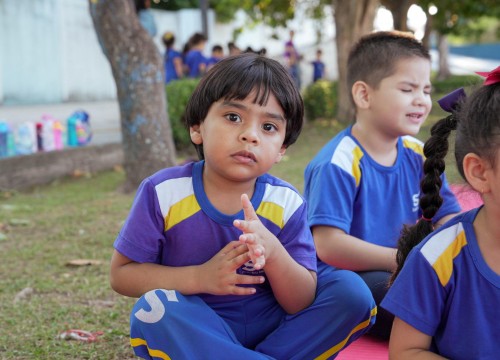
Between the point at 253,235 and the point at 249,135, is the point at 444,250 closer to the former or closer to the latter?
the point at 253,235

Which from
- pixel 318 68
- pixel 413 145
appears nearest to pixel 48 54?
pixel 318 68

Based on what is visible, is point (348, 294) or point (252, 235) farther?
point (348, 294)

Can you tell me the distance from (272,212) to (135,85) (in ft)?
13.2

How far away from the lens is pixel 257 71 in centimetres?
214

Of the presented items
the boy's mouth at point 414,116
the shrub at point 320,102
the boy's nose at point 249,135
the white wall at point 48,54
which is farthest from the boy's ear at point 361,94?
the white wall at point 48,54

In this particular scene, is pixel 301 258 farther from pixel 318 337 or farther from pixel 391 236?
pixel 391 236

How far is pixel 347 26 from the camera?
12.0 meters

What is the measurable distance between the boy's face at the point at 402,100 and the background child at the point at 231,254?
0.85m

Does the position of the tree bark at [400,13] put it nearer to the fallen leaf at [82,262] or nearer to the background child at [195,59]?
A: the background child at [195,59]

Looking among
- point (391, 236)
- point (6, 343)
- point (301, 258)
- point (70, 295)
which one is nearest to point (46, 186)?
point (70, 295)

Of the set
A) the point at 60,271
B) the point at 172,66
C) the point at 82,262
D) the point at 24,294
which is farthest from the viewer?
the point at 172,66

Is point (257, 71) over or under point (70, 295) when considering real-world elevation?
over

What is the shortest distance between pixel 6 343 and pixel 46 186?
13.2ft

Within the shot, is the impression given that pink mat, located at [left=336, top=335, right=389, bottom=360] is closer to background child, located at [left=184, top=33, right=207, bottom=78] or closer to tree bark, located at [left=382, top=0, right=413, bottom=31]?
background child, located at [left=184, top=33, right=207, bottom=78]
